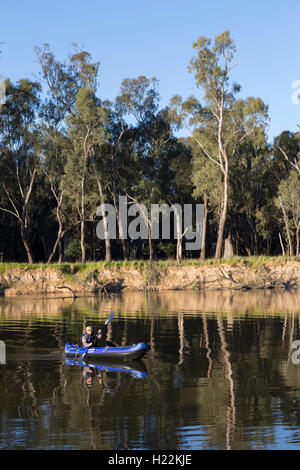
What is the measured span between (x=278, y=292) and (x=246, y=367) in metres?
30.3

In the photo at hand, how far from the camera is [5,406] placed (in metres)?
15.4

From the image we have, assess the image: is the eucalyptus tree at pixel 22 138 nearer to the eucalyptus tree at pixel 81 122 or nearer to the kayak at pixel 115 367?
the eucalyptus tree at pixel 81 122

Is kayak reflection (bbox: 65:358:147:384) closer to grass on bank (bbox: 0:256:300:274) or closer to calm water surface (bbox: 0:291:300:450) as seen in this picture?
calm water surface (bbox: 0:291:300:450)

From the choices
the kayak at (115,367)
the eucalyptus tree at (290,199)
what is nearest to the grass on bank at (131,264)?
the eucalyptus tree at (290,199)

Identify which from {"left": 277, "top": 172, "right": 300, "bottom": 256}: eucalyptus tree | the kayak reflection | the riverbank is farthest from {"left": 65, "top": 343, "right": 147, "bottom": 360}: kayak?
{"left": 277, "top": 172, "right": 300, "bottom": 256}: eucalyptus tree

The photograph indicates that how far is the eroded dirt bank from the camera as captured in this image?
49406mm

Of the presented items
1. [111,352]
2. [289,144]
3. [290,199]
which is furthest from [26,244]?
[111,352]

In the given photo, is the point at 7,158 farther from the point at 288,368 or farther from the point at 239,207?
the point at 288,368

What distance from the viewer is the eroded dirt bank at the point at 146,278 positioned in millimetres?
49406

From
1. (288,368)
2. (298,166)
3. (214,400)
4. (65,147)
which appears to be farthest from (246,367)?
(298,166)

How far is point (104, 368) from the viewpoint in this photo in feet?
69.2

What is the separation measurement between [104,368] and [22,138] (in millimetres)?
45470

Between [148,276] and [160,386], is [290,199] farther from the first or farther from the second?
[160,386]

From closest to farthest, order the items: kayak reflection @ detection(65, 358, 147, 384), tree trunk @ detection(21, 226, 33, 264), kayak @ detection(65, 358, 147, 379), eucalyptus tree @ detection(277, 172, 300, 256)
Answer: kayak reflection @ detection(65, 358, 147, 384) < kayak @ detection(65, 358, 147, 379) < tree trunk @ detection(21, 226, 33, 264) < eucalyptus tree @ detection(277, 172, 300, 256)
